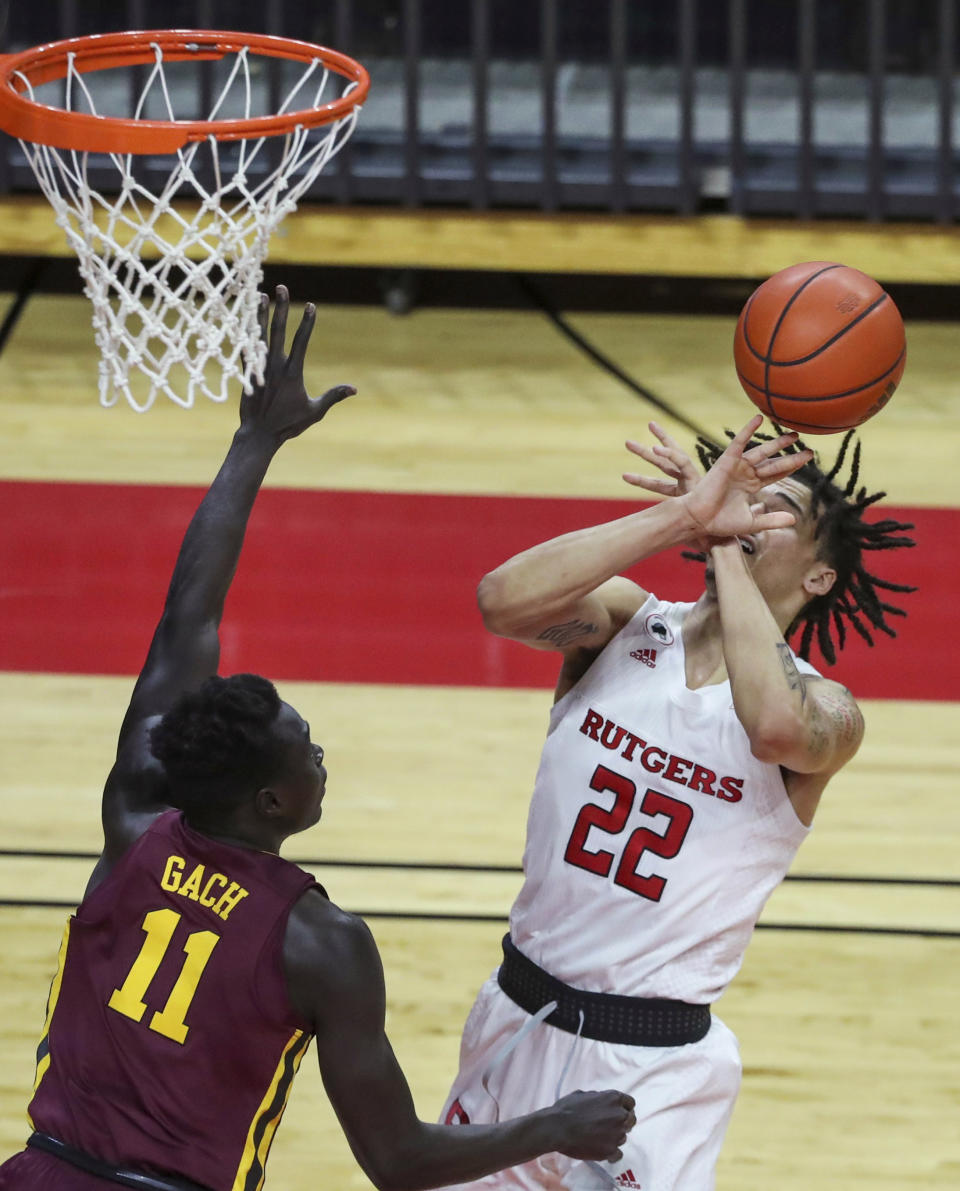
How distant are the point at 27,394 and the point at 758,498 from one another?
271 inches

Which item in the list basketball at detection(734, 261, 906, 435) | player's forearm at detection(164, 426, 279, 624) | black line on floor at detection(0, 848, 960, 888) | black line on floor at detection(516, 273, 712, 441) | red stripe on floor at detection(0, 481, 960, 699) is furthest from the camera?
black line on floor at detection(516, 273, 712, 441)

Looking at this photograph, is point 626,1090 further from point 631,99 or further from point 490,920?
point 631,99

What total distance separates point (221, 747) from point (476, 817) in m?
3.05

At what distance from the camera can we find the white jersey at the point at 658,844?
298cm

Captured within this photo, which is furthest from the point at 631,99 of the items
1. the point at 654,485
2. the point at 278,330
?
the point at 654,485

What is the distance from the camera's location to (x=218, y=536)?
3.06 metres

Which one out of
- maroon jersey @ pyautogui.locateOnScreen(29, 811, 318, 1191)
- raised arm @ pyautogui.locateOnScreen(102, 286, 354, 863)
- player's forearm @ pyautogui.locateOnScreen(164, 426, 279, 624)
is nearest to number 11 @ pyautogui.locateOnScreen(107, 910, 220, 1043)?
maroon jersey @ pyautogui.locateOnScreen(29, 811, 318, 1191)

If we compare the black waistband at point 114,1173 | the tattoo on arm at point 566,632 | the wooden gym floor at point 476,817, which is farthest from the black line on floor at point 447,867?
the black waistband at point 114,1173

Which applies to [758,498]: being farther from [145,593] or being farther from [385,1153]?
[145,593]

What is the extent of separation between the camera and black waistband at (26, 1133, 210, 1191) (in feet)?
7.65

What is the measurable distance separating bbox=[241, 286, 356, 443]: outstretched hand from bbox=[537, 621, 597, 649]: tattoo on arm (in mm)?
547

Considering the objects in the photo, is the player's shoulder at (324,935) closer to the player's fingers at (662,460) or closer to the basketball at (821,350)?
the player's fingers at (662,460)

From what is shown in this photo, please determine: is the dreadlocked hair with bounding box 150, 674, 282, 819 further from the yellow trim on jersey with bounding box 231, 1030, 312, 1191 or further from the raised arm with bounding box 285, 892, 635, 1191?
the yellow trim on jersey with bounding box 231, 1030, 312, 1191

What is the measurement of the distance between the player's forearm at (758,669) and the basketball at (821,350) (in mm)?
403
